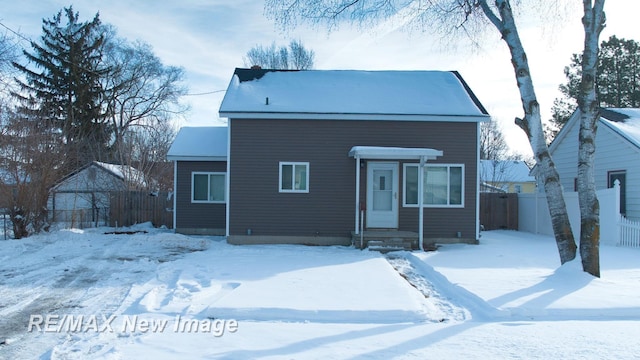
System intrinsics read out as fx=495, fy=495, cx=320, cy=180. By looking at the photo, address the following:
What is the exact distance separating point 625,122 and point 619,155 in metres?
1.53

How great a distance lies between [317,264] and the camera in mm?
10789

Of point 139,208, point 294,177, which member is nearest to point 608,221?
point 294,177

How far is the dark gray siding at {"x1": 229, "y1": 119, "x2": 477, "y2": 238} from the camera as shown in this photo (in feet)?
47.9

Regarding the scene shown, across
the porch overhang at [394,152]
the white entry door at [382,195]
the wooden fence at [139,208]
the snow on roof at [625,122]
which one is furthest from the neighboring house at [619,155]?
the wooden fence at [139,208]

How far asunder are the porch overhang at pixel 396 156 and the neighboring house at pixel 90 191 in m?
9.66

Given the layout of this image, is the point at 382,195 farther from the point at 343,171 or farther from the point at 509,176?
the point at 509,176

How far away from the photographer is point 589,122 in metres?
8.84

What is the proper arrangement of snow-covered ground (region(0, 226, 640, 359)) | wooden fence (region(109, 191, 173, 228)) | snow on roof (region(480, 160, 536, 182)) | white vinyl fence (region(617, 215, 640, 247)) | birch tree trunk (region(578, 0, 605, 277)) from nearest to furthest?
snow-covered ground (region(0, 226, 640, 359))
birch tree trunk (region(578, 0, 605, 277))
white vinyl fence (region(617, 215, 640, 247))
wooden fence (region(109, 191, 173, 228))
snow on roof (region(480, 160, 536, 182))

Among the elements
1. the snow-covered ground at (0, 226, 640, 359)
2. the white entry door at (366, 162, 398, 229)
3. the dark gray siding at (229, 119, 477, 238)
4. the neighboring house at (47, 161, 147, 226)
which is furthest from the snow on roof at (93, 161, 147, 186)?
the white entry door at (366, 162, 398, 229)

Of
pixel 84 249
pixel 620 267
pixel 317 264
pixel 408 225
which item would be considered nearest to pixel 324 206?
pixel 408 225

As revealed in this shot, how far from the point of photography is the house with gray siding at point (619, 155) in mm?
15758

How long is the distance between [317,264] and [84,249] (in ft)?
21.9

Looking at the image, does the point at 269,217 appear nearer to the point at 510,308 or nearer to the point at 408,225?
the point at 408,225

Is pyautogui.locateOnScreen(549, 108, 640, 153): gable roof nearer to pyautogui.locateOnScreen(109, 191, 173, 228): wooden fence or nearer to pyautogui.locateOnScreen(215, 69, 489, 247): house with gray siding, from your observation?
pyautogui.locateOnScreen(215, 69, 489, 247): house with gray siding
